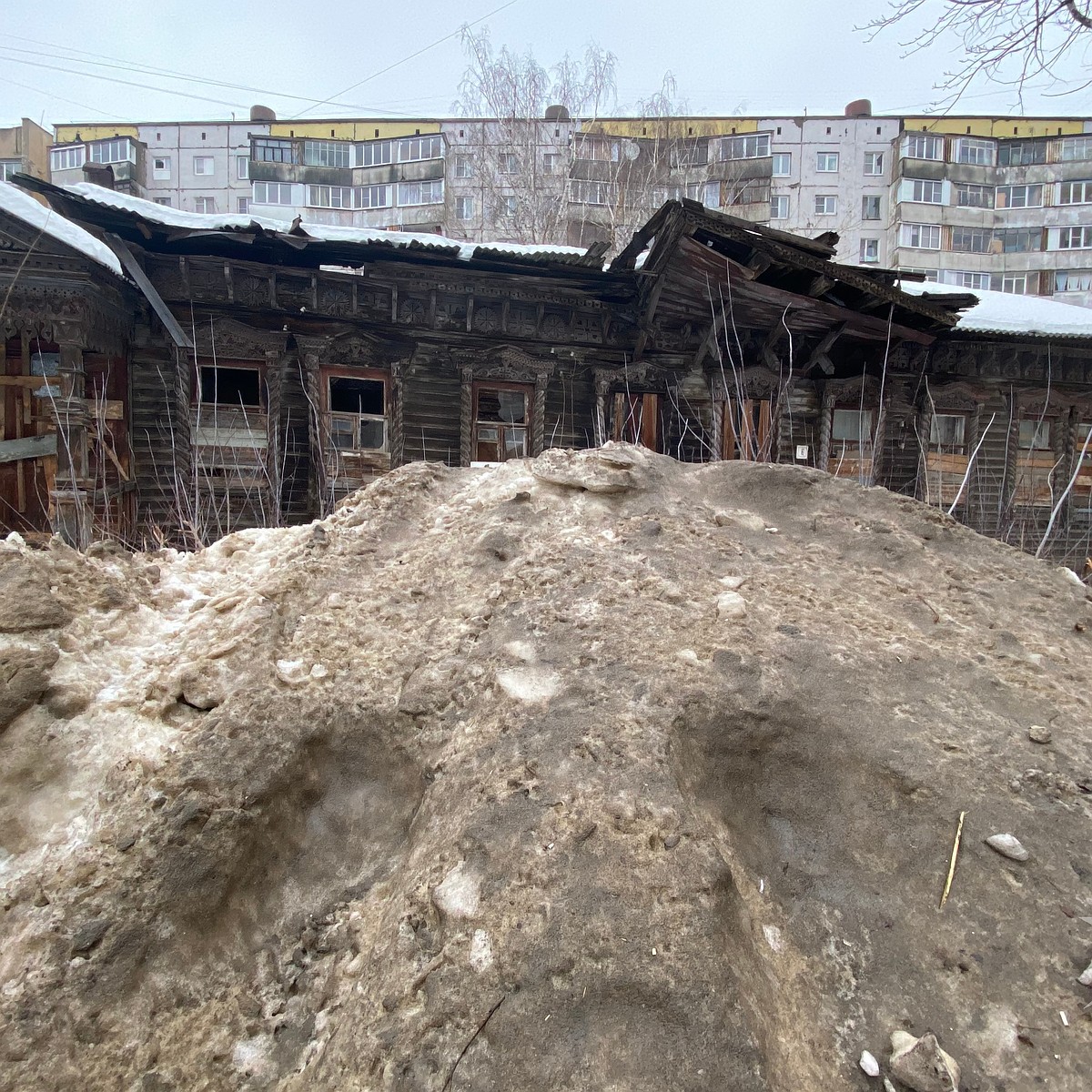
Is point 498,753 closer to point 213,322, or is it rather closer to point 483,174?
point 213,322

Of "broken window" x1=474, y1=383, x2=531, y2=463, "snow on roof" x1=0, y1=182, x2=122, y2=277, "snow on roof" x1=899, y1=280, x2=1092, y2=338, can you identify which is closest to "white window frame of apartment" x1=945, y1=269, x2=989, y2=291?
"snow on roof" x1=899, y1=280, x2=1092, y2=338

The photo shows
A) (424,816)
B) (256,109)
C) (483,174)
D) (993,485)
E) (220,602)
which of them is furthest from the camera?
(256,109)

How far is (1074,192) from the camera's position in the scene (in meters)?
32.1

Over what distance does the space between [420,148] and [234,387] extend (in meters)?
27.9

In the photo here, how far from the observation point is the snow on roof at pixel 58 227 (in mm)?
7582

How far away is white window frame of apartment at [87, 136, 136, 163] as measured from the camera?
35.5 meters

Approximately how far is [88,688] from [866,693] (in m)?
2.22

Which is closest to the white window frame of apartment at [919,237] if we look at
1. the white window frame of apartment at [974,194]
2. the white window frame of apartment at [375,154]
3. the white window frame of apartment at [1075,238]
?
the white window frame of apartment at [974,194]

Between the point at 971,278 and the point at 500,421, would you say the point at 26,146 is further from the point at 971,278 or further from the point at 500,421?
the point at 971,278

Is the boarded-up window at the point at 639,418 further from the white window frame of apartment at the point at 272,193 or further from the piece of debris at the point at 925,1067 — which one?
the white window frame of apartment at the point at 272,193

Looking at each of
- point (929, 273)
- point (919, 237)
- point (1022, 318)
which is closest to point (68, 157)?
point (929, 273)

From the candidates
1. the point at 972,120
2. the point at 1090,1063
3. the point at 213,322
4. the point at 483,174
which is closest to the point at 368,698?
the point at 1090,1063

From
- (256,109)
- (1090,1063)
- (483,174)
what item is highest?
(256,109)

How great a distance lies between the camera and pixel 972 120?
36.2m
